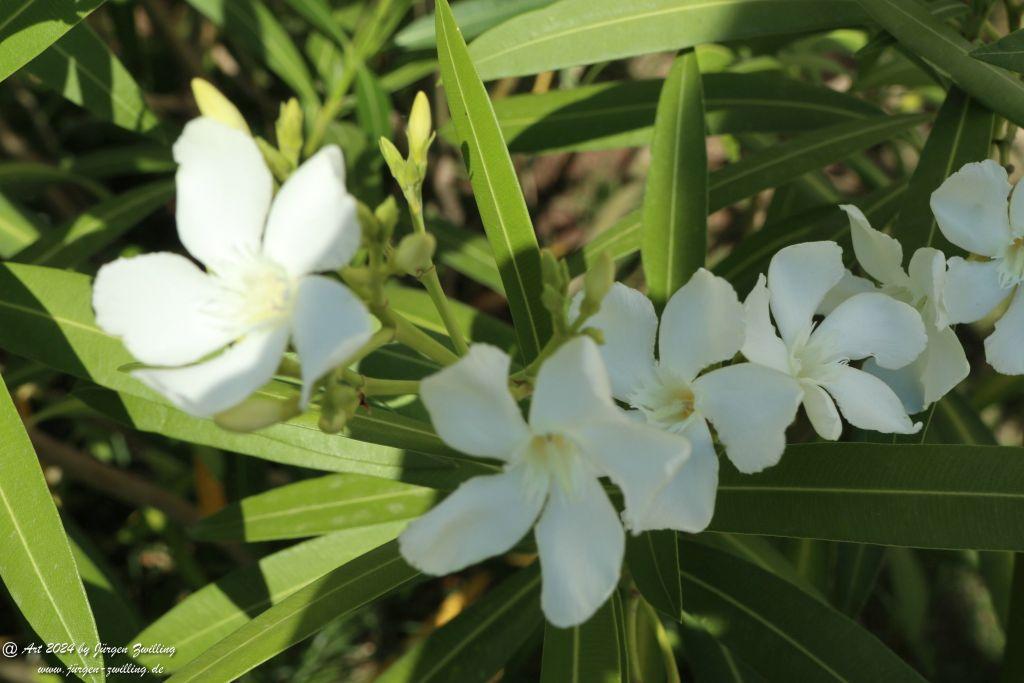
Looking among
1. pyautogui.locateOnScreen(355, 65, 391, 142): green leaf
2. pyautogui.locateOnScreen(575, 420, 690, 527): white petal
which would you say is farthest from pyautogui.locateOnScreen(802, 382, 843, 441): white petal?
pyautogui.locateOnScreen(355, 65, 391, 142): green leaf

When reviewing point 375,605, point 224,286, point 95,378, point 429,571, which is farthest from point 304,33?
point 429,571

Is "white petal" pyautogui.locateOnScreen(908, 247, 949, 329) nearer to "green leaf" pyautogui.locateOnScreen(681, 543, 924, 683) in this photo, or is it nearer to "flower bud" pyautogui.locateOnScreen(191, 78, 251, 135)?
"green leaf" pyautogui.locateOnScreen(681, 543, 924, 683)

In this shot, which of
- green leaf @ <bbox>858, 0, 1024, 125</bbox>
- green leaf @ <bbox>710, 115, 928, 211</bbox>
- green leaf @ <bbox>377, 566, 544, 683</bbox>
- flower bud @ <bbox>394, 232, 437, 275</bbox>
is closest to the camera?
flower bud @ <bbox>394, 232, 437, 275</bbox>

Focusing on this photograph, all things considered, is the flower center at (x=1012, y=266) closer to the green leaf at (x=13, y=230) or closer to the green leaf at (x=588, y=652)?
the green leaf at (x=588, y=652)

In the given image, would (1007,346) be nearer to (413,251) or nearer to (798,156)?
(798,156)

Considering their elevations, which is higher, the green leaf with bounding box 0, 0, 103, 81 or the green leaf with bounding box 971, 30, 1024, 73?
the green leaf with bounding box 0, 0, 103, 81

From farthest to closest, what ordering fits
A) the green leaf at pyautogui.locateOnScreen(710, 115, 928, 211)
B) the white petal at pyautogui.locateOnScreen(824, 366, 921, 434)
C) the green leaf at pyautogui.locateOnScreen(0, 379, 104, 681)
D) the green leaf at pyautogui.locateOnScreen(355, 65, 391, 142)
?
the green leaf at pyautogui.locateOnScreen(355, 65, 391, 142) < the green leaf at pyautogui.locateOnScreen(710, 115, 928, 211) < the green leaf at pyautogui.locateOnScreen(0, 379, 104, 681) < the white petal at pyautogui.locateOnScreen(824, 366, 921, 434)

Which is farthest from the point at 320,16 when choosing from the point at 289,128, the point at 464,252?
the point at 289,128
